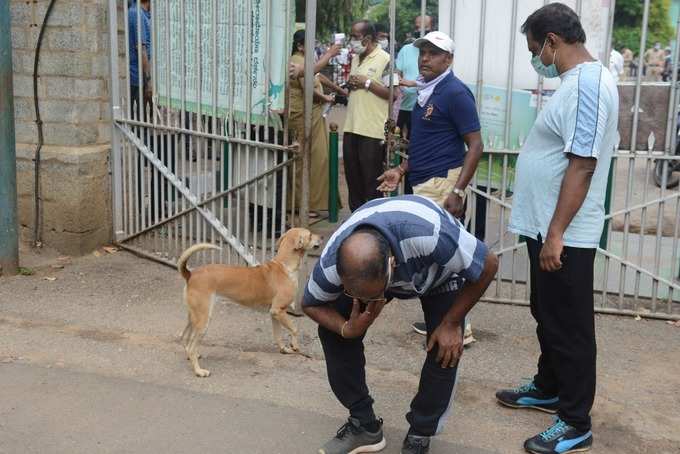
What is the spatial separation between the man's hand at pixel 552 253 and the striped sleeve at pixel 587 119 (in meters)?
0.38

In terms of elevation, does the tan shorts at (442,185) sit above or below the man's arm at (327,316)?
above

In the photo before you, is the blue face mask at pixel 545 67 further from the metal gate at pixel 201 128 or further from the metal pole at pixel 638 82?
the metal gate at pixel 201 128

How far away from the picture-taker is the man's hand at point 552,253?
3.44 meters

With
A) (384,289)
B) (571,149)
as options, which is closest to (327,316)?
(384,289)

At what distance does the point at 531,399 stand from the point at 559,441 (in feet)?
1.52

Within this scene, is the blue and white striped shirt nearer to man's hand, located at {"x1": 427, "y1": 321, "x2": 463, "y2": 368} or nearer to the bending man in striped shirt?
the bending man in striped shirt

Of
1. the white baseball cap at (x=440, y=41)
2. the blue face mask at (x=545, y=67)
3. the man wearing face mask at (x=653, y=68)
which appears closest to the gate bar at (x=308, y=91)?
the white baseball cap at (x=440, y=41)

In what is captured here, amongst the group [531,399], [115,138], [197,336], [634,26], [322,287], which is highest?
[634,26]

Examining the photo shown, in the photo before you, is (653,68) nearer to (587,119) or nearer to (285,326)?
(285,326)

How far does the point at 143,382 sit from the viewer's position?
14.3ft

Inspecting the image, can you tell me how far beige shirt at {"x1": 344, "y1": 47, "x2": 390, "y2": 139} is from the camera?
271 inches

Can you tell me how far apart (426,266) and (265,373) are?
176 cm

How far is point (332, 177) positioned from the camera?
26.2 feet

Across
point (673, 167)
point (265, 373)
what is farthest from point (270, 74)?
point (673, 167)
